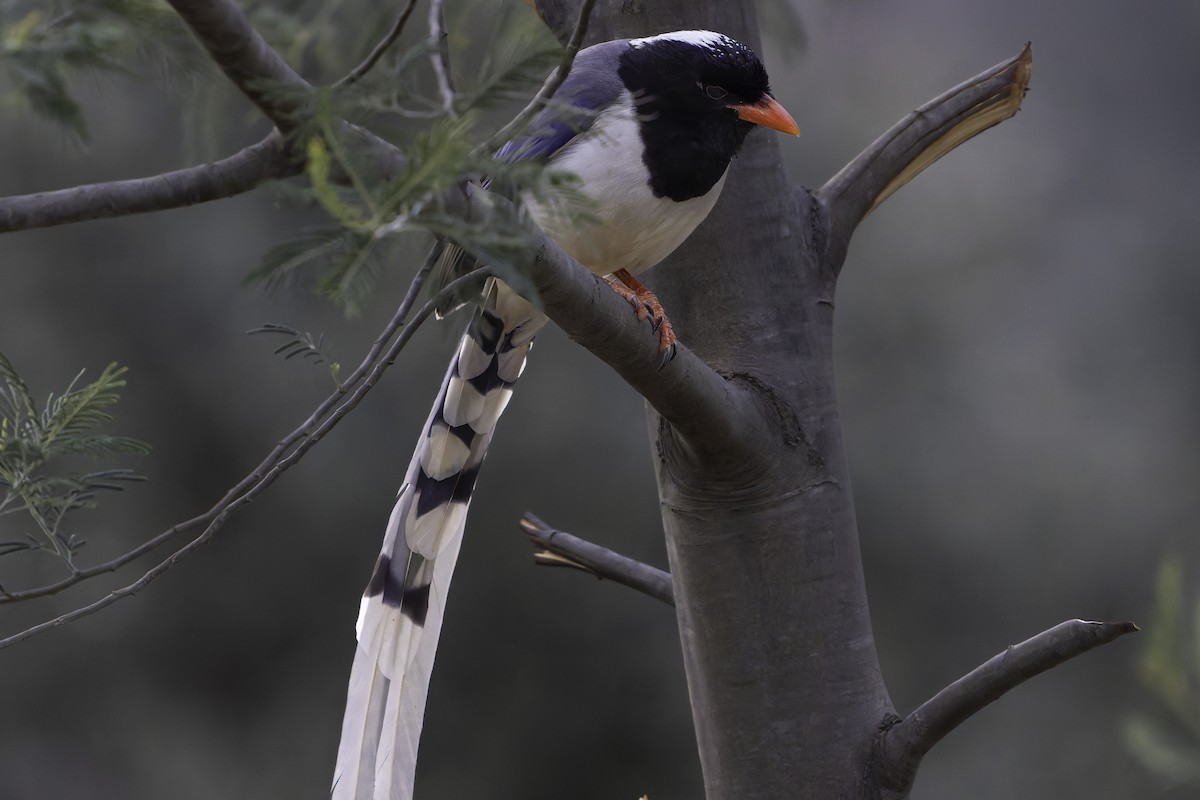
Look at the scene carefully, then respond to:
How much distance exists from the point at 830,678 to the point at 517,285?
1007 mm

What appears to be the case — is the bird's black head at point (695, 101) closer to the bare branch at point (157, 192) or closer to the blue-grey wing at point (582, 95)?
the blue-grey wing at point (582, 95)

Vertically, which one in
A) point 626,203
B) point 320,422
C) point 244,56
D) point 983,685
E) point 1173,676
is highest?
point 244,56

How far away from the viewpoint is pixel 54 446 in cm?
103

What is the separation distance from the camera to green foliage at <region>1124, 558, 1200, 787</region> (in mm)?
1097

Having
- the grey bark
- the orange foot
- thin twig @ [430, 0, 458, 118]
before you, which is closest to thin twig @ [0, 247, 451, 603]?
thin twig @ [430, 0, 458, 118]

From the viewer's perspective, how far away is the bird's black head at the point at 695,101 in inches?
68.0

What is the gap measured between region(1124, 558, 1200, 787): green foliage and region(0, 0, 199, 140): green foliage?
96cm

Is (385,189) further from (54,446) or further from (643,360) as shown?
(643,360)

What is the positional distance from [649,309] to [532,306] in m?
0.26

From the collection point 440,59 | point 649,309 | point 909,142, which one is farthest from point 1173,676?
point 909,142

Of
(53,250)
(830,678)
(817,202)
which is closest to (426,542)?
(830,678)

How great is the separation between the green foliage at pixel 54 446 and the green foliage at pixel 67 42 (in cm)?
32

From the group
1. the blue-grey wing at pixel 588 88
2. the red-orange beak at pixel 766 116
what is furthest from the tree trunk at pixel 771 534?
the blue-grey wing at pixel 588 88

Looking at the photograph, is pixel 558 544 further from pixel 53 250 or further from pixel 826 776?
pixel 53 250
